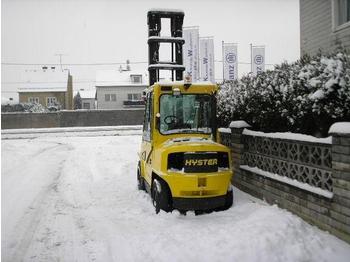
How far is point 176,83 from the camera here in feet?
27.1

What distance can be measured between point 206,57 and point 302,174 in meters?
15.2

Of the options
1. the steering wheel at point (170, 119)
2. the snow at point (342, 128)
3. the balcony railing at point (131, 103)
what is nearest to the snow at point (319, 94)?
the snow at point (342, 128)

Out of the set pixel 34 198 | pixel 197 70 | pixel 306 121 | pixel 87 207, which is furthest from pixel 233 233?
pixel 197 70

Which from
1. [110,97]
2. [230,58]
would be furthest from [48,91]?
[230,58]

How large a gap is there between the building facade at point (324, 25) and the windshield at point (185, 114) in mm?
4868

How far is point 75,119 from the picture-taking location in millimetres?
40844

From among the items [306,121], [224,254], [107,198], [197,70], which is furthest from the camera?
[197,70]

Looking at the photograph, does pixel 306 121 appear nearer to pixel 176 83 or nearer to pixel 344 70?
pixel 344 70

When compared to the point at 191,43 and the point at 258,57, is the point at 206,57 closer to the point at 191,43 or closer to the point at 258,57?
the point at 191,43

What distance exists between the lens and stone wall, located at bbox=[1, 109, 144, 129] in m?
40.4

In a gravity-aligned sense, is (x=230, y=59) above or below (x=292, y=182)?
above

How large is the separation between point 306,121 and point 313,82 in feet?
2.93

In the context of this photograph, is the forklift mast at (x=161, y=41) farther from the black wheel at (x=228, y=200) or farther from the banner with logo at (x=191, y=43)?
the banner with logo at (x=191, y=43)

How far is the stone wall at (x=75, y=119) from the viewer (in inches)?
1591
